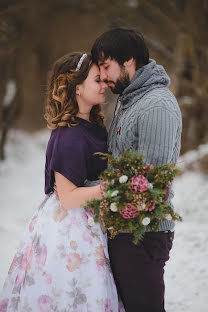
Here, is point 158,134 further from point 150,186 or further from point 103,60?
point 103,60

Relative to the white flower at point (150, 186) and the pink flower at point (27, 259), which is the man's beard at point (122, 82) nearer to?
the white flower at point (150, 186)

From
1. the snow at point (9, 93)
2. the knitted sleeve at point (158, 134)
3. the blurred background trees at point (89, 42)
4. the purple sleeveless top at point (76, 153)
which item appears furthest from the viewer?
the snow at point (9, 93)

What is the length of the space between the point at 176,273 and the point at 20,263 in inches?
89.0

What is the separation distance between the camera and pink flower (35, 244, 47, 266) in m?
2.32

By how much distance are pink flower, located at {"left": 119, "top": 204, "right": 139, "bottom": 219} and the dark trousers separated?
1.24ft

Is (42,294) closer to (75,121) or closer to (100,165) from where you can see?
(100,165)

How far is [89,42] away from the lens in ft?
50.0

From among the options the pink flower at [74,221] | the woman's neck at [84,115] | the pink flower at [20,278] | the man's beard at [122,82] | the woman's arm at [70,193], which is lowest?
the pink flower at [20,278]

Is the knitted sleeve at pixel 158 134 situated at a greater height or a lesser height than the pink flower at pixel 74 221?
greater

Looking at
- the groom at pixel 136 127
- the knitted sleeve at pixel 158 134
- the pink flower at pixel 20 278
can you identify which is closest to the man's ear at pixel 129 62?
the groom at pixel 136 127

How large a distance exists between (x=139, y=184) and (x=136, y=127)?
0.41 m

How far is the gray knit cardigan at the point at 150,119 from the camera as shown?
1940 mm

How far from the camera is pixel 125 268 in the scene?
2195mm

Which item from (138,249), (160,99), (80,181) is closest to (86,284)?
(138,249)
